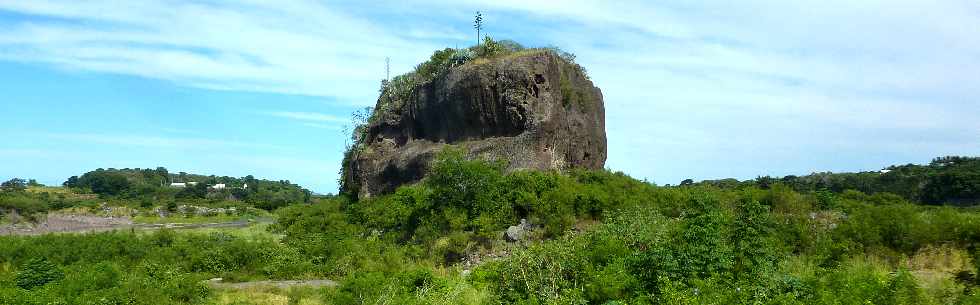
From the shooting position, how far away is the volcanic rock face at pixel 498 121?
1124 inches

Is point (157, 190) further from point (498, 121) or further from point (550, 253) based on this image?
point (550, 253)

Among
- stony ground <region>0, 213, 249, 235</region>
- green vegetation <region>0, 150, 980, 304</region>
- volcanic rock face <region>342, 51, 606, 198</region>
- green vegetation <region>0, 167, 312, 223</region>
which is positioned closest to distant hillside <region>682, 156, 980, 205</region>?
volcanic rock face <region>342, 51, 606, 198</region>

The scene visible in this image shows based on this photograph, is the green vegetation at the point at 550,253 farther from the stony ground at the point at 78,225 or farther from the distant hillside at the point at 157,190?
the distant hillside at the point at 157,190

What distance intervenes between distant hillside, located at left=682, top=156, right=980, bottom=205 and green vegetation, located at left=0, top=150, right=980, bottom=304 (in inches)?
457

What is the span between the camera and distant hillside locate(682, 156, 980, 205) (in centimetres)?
3994

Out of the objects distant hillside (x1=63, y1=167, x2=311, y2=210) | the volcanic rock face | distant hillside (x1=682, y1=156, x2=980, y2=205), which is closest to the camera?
the volcanic rock face

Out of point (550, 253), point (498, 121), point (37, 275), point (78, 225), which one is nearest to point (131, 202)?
point (78, 225)

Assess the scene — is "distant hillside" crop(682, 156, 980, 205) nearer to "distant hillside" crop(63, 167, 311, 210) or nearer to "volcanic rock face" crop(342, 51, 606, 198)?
"volcanic rock face" crop(342, 51, 606, 198)

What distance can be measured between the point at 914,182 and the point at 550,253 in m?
44.7

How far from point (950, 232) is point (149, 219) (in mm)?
63378

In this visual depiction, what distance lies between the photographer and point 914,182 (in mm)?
47062

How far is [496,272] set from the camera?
13195 millimetres

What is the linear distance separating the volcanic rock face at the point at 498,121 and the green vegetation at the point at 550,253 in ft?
6.86

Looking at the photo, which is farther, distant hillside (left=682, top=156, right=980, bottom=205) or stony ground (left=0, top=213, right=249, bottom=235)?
A: stony ground (left=0, top=213, right=249, bottom=235)
